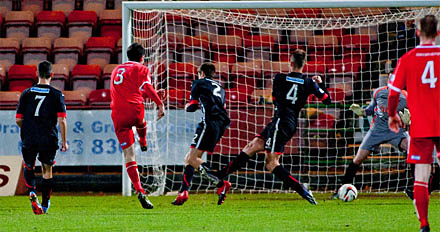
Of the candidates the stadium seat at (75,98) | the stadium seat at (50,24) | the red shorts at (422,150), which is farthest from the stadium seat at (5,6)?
the red shorts at (422,150)

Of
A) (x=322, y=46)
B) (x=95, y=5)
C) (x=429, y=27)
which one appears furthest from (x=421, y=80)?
(x=95, y=5)

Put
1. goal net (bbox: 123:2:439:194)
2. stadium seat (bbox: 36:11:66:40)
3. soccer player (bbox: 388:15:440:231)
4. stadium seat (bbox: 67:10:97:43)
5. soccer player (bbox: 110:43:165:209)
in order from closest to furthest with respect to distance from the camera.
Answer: soccer player (bbox: 388:15:440:231)
soccer player (bbox: 110:43:165:209)
goal net (bbox: 123:2:439:194)
stadium seat (bbox: 67:10:97:43)
stadium seat (bbox: 36:11:66:40)

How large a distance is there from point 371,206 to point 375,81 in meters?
4.58

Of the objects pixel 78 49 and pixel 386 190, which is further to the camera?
pixel 78 49

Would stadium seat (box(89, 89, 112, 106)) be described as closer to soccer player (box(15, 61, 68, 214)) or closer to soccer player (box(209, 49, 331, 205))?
soccer player (box(209, 49, 331, 205))

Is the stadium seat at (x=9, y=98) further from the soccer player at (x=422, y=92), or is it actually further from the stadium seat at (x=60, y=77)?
the soccer player at (x=422, y=92)

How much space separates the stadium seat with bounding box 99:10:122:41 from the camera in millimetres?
14633

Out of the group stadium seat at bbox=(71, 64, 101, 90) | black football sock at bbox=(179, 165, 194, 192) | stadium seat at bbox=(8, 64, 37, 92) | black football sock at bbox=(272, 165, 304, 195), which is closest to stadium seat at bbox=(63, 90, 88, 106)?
stadium seat at bbox=(71, 64, 101, 90)

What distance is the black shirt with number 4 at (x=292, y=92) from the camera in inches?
309

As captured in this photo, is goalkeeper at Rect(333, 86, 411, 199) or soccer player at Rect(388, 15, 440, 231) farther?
goalkeeper at Rect(333, 86, 411, 199)

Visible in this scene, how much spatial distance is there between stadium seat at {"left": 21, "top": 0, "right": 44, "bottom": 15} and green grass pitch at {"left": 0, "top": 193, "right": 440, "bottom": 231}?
7.20 meters

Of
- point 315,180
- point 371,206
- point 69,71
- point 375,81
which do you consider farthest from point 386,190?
point 69,71

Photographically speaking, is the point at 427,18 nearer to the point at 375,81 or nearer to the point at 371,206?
the point at 371,206

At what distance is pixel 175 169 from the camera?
11.1 meters
